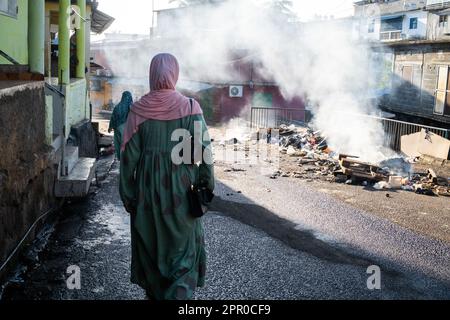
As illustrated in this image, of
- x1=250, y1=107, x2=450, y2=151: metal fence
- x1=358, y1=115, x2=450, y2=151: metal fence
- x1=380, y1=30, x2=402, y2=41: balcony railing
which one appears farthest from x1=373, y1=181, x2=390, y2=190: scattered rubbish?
x1=380, y1=30, x2=402, y2=41: balcony railing

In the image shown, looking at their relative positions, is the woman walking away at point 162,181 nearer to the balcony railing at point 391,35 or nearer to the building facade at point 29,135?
the building facade at point 29,135

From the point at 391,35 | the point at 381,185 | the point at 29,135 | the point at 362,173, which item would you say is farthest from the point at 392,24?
the point at 29,135

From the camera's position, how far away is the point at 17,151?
5.52m

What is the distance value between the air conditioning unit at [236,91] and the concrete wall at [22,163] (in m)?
21.7

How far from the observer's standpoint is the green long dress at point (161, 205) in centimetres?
365

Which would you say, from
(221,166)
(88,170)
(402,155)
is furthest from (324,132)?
(88,170)

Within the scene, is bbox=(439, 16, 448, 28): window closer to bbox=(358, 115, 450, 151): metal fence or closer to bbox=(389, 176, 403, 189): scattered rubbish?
bbox=(358, 115, 450, 151): metal fence

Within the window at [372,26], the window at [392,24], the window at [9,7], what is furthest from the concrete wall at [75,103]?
the window at [372,26]

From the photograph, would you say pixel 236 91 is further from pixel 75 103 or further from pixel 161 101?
pixel 161 101

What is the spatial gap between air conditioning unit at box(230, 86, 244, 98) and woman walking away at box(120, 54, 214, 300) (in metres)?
24.7

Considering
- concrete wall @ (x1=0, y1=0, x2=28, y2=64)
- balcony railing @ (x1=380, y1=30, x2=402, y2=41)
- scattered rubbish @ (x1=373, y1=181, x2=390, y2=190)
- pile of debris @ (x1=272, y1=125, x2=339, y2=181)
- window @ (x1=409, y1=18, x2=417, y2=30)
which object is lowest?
scattered rubbish @ (x1=373, y1=181, x2=390, y2=190)

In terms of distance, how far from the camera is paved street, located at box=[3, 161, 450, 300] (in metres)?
4.89

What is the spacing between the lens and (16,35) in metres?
7.44
